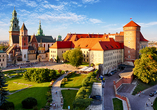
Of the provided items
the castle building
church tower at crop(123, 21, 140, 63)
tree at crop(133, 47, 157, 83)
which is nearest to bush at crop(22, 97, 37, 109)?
the castle building

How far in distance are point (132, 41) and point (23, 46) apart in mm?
48864

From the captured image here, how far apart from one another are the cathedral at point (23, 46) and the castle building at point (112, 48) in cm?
1208

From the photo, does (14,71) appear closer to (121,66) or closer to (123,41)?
(121,66)

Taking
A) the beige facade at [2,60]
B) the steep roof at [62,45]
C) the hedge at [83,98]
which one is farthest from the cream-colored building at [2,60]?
the hedge at [83,98]

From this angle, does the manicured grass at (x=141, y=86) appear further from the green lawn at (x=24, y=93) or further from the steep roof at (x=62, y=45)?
the steep roof at (x=62, y=45)

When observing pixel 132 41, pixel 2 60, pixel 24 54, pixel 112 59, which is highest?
pixel 132 41

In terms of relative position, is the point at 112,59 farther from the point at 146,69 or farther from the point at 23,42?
the point at 23,42

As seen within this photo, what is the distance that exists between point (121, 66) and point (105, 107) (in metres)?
35.0

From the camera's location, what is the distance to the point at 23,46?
71500 mm

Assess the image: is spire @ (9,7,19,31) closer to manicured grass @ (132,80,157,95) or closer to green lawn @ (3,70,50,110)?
green lawn @ (3,70,50,110)

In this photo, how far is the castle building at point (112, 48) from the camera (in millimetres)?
52438

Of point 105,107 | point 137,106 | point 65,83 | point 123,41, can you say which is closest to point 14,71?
point 65,83

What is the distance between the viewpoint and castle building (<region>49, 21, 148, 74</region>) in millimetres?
52438

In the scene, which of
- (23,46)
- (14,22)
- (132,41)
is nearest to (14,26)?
(14,22)
